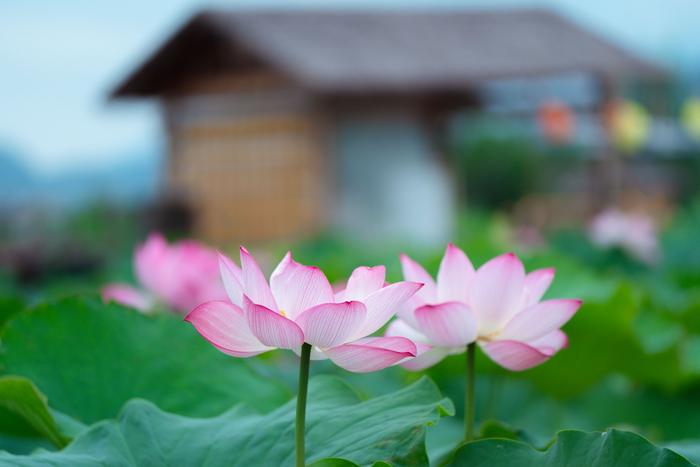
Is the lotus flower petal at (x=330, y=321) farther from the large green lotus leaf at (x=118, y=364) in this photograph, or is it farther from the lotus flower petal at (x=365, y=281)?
the large green lotus leaf at (x=118, y=364)

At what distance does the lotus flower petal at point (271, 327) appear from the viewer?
481 mm

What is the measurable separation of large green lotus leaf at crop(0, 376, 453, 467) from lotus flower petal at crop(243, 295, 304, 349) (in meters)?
0.07

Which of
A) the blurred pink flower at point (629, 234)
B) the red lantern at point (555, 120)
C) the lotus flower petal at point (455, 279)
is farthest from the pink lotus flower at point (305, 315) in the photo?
the red lantern at point (555, 120)

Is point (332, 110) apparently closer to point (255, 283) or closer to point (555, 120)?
point (555, 120)

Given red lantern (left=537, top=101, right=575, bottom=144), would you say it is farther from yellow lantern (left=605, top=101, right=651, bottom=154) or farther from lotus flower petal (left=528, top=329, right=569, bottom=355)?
lotus flower petal (left=528, top=329, right=569, bottom=355)

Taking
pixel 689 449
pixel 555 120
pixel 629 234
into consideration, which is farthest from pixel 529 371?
pixel 555 120

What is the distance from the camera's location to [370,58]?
816cm

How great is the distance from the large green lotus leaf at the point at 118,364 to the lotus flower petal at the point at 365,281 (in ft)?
0.82

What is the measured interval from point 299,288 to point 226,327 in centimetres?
4

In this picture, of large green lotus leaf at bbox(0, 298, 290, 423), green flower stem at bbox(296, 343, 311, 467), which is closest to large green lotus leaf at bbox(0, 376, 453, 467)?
green flower stem at bbox(296, 343, 311, 467)

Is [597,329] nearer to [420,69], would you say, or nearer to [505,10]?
[420,69]

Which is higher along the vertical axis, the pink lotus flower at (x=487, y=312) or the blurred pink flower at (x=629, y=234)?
the pink lotus flower at (x=487, y=312)

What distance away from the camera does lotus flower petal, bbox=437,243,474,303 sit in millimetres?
610

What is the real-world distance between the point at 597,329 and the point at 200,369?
0.47 m
